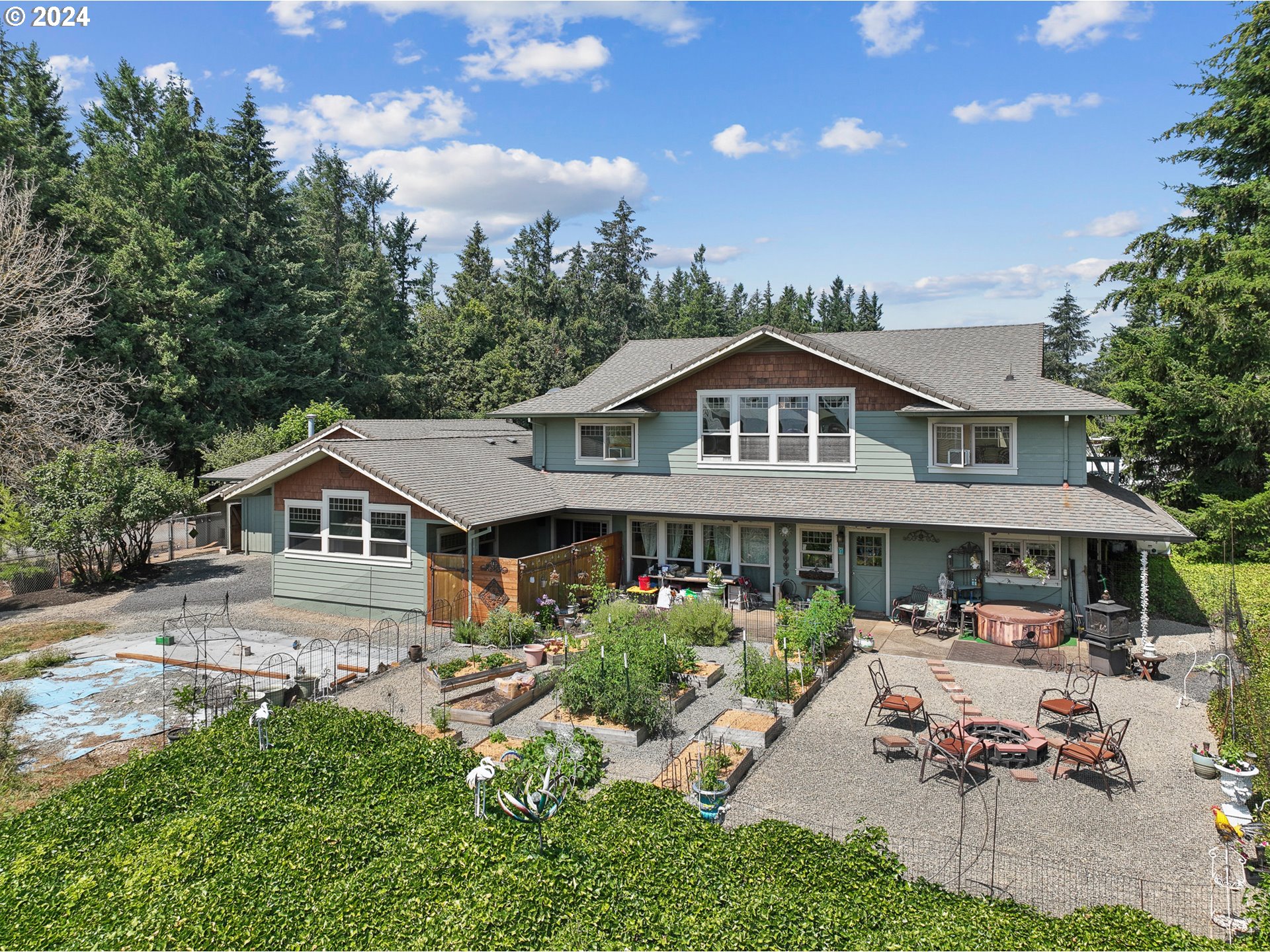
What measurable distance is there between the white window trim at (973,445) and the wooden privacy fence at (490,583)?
369 inches

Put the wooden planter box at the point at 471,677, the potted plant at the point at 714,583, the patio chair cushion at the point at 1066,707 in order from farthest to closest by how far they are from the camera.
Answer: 1. the potted plant at the point at 714,583
2. the wooden planter box at the point at 471,677
3. the patio chair cushion at the point at 1066,707

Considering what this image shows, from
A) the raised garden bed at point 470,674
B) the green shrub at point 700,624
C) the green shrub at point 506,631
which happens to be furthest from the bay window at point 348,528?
the green shrub at point 700,624

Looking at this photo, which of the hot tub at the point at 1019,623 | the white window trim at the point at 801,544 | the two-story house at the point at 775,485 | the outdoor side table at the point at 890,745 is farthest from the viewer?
the white window trim at the point at 801,544

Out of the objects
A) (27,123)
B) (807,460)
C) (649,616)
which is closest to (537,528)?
(649,616)

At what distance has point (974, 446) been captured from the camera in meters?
17.6

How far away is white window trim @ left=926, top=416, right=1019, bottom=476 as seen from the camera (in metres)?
17.0

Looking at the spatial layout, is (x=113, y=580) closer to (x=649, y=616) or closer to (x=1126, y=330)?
(x=649, y=616)

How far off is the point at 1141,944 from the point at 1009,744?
5.20m

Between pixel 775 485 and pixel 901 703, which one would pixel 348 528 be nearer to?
pixel 775 485

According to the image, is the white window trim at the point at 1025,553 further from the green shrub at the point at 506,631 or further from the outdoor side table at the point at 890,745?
the green shrub at the point at 506,631

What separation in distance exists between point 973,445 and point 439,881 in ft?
51.6

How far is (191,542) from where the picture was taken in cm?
2975

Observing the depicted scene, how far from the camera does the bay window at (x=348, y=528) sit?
58.6 ft

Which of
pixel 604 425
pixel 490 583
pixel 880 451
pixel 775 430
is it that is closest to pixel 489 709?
pixel 490 583
